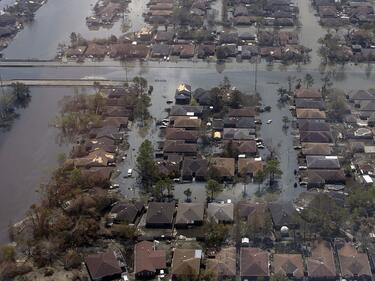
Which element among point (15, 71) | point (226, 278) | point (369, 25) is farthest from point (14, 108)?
point (369, 25)

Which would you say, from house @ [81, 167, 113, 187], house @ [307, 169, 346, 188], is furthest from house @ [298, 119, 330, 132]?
house @ [81, 167, 113, 187]

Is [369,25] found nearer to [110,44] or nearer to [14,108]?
[110,44]

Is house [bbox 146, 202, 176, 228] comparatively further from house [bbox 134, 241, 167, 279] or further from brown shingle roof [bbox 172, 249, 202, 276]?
brown shingle roof [bbox 172, 249, 202, 276]

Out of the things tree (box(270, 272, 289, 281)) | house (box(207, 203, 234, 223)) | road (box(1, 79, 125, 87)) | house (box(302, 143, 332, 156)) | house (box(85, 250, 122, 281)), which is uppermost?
road (box(1, 79, 125, 87))

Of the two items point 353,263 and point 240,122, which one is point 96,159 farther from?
point 353,263

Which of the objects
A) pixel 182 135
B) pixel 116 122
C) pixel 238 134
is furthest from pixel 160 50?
pixel 238 134

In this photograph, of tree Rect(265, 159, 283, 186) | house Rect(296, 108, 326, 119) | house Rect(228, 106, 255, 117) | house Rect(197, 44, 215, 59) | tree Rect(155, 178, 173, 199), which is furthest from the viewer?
house Rect(197, 44, 215, 59)

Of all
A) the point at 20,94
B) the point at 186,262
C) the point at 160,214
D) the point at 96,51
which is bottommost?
the point at 186,262
